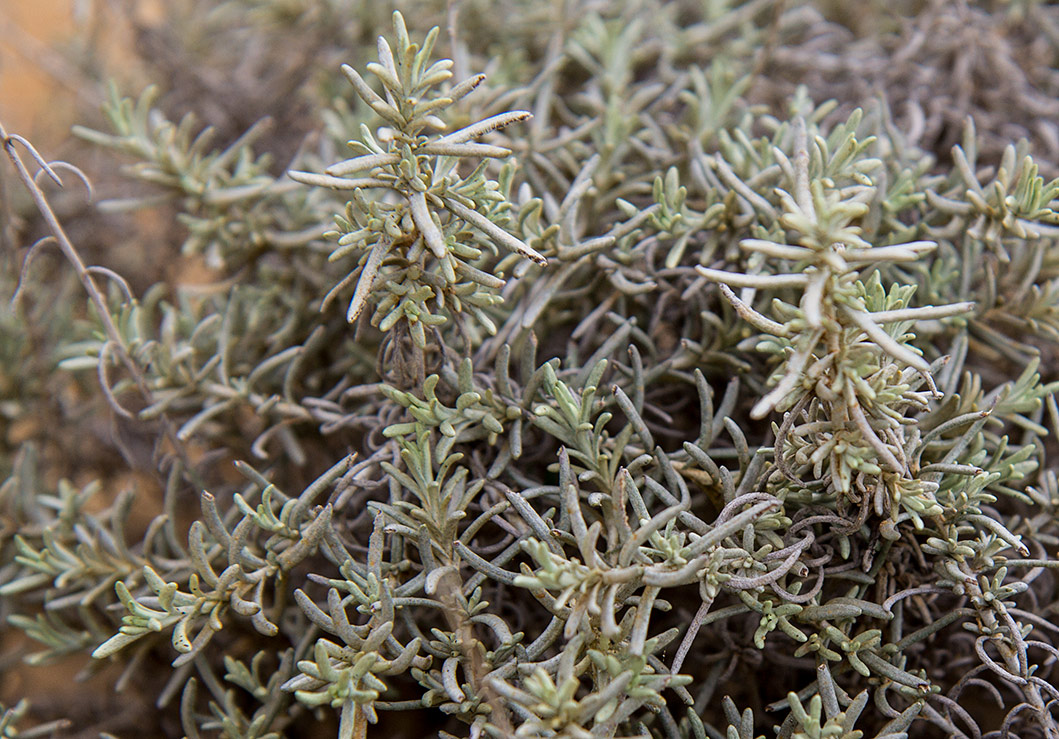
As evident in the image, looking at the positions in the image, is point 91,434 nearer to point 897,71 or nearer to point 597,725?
point 597,725

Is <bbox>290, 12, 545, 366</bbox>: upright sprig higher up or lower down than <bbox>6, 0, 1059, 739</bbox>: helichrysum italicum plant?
higher up

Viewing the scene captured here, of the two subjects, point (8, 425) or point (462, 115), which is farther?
point (8, 425)

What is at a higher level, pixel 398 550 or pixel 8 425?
pixel 8 425

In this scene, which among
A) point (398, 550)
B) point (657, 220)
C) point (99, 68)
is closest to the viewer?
point (398, 550)

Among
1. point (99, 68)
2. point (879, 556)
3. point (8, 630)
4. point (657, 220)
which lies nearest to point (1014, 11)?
point (657, 220)

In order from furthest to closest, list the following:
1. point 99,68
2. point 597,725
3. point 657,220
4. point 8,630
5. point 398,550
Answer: point 99,68, point 8,630, point 657,220, point 398,550, point 597,725

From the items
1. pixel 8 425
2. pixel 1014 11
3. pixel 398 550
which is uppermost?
pixel 1014 11

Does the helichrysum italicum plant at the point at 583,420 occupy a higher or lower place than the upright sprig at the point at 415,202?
lower

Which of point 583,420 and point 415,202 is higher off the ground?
point 415,202
